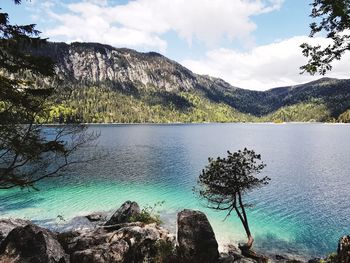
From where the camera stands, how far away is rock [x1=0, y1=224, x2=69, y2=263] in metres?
16.9

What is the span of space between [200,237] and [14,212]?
32.7 metres

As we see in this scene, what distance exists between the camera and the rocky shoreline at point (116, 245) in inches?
685

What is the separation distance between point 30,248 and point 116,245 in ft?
18.4

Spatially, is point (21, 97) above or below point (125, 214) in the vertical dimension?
above

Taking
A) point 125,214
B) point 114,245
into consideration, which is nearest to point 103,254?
point 114,245

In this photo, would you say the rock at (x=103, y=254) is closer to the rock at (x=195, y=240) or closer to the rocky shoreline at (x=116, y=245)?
the rocky shoreline at (x=116, y=245)

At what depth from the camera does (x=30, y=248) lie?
17.3 m

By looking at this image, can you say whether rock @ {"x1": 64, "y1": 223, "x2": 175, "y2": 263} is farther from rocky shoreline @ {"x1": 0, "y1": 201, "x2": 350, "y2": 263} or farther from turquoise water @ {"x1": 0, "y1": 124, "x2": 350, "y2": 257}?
turquoise water @ {"x1": 0, "y1": 124, "x2": 350, "y2": 257}

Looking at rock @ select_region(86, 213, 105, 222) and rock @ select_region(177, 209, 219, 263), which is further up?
rock @ select_region(177, 209, 219, 263)

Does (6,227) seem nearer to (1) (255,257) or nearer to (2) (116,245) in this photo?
(2) (116,245)

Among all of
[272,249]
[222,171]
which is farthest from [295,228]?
[222,171]

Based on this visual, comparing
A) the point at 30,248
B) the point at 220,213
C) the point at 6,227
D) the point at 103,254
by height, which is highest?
the point at 30,248

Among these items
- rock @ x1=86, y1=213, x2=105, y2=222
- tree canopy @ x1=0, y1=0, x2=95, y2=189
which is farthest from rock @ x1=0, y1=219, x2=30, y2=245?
rock @ x1=86, y1=213, x2=105, y2=222

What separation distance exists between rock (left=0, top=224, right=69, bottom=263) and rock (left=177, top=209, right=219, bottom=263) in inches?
332
